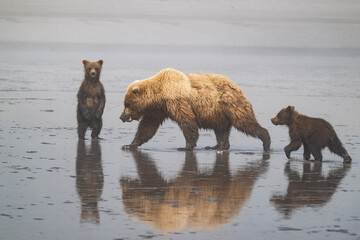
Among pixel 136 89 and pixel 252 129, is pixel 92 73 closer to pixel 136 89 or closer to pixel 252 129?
pixel 136 89

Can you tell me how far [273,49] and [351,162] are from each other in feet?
95.2

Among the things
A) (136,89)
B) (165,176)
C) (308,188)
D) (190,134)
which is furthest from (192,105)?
(308,188)

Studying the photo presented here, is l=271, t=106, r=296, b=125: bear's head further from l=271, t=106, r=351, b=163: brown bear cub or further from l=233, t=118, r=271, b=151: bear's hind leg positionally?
l=233, t=118, r=271, b=151: bear's hind leg

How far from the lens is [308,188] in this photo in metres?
7.76

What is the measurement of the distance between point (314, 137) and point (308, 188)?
1.77 metres

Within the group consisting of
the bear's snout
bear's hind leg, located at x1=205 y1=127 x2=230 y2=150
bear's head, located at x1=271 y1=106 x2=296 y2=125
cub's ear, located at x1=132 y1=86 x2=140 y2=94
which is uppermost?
the bear's snout

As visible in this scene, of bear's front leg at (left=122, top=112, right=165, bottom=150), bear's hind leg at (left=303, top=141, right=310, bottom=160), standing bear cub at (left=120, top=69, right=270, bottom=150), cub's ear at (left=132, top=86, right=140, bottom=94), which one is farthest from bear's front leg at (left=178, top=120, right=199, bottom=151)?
bear's hind leg at (left=303, top=141, right=310, bottom=160)

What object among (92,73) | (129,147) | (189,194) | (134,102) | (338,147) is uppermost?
(92,73)

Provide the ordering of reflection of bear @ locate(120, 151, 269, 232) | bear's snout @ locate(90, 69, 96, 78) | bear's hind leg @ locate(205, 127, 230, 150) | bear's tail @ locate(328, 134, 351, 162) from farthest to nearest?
1. bear's snout @ locate(90, 69, 96, 78)
2. bear's hind leg @ locate(205, 127, 230, 150)
3. bear's tail @ locate(328, 134, 351, 162)
4. reflection of bear @ locate(120, 151, 269, 232)

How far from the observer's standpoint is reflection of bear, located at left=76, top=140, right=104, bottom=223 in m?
6.52

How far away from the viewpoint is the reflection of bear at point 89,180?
6.52 m

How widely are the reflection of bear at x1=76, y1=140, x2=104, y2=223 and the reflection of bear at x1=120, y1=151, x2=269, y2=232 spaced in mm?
256

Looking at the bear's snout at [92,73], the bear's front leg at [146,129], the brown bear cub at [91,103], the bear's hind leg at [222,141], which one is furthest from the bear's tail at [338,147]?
the bear's snout at [92,73]

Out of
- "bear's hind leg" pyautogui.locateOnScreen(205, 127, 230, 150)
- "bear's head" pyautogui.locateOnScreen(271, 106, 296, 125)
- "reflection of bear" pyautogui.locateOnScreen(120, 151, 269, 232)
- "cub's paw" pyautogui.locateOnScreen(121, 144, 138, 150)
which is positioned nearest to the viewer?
"reflection of bear" pyautogui.locateOnScreen(120, 151, 269, 232)
